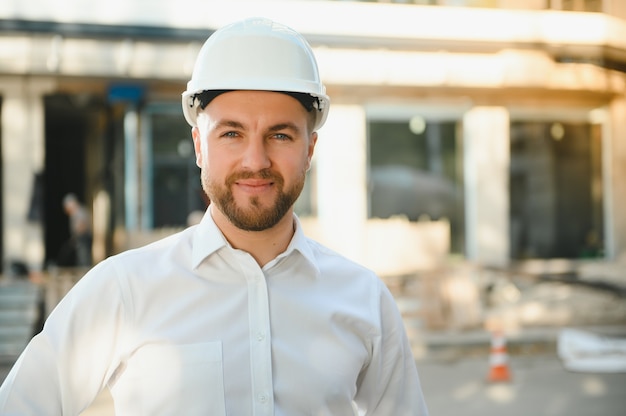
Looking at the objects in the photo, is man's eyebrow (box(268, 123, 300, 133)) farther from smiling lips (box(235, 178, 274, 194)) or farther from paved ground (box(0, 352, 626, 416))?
paved ground (box(0, 352, 626, 416))

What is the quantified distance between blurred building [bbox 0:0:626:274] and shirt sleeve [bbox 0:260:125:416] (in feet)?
45.6

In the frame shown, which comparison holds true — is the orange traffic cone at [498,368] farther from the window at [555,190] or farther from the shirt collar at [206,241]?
the window at [555,190]

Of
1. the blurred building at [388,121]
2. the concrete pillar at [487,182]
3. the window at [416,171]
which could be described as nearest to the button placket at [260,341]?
the blurred building at [388,121]

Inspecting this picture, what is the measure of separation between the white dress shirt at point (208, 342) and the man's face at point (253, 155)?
0.42ft

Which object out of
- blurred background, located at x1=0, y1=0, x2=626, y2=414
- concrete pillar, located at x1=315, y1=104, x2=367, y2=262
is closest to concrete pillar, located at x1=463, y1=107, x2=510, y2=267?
blurred background, located at x1=0, y1=0, x2=626, y2=414

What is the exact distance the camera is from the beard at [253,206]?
2.42 meters

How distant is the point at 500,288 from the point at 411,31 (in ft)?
19.1

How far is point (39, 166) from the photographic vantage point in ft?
51.3

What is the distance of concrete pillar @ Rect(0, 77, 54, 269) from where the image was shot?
15562 millimetres

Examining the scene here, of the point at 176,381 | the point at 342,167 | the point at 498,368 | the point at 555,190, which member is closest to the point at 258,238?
the point at 176,381

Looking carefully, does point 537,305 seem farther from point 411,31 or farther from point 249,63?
point 249,63

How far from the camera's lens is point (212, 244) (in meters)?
2.45

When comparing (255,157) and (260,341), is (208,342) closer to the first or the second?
(260,341)

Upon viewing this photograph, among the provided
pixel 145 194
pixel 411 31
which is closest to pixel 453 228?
pixel 411 31
